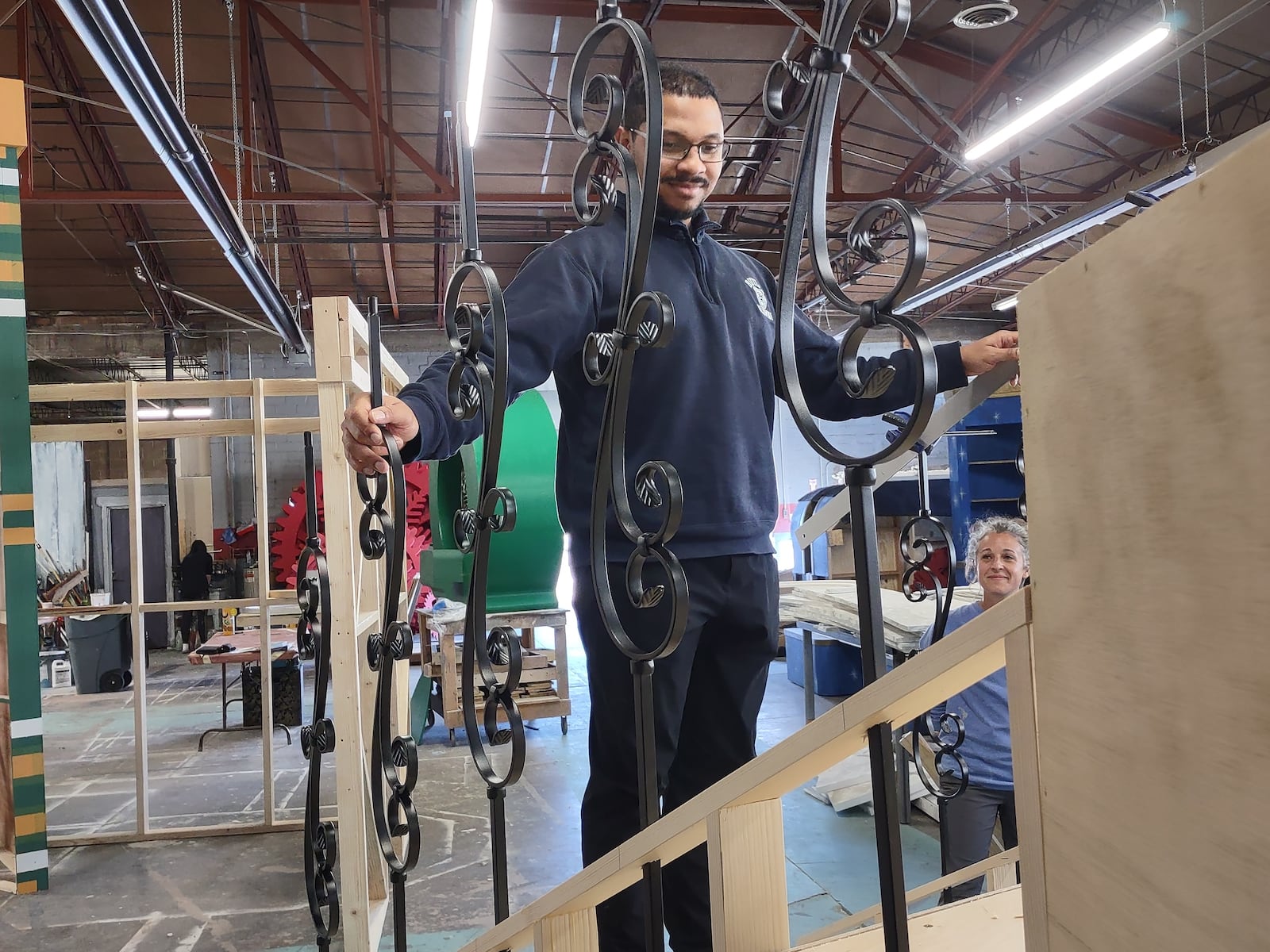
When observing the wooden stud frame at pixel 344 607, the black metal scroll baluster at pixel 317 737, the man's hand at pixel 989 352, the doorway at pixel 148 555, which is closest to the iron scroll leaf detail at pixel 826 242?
the man's hand at pixel 989 352

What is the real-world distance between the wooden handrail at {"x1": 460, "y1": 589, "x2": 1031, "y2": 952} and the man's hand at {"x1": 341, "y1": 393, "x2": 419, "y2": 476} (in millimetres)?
476

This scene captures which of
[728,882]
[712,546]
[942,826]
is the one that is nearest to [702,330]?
[712,546]

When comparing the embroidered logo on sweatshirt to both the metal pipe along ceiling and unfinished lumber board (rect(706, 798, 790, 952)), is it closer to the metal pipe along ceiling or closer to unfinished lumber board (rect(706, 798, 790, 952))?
unfinished lumber board (rect(706, 798, 790, 952))

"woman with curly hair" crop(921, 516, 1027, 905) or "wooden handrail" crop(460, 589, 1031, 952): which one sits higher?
"wooden handrail" crop(460, 589, 1031, 952)

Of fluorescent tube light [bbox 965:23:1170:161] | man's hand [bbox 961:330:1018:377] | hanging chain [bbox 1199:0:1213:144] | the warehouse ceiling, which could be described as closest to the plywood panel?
man's hand [bbox 961:330:1018:377]

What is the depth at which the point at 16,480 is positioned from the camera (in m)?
2.79

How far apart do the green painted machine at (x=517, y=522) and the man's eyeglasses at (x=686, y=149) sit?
2047 mm

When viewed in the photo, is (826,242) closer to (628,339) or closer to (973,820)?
(628,339)

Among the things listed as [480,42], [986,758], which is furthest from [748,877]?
[480,42]

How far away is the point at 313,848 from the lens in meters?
1.56

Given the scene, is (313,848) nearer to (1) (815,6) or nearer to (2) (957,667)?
(2) (957,667)

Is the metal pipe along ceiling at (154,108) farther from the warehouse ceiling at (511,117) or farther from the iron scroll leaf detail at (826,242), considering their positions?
the iron scroll leaf detail at (826,242)

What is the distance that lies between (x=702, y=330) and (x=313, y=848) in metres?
1.12

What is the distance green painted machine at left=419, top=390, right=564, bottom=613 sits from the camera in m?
3.43
